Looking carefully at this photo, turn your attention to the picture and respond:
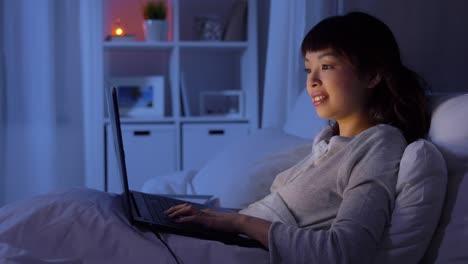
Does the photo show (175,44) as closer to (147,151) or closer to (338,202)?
(147,151)

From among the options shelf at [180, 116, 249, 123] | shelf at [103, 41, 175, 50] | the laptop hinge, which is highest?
shelf at [103, 41, 175, 50]

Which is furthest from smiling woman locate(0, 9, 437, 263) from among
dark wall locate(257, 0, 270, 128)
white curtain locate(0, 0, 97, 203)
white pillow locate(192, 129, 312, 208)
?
dark wall locate(257, 0, 270, 128)

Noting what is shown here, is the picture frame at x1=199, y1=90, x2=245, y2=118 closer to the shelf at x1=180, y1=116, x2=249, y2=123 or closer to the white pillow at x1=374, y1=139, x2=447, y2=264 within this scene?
the shelf at x1=180, y1=116, x2=249, y2=123

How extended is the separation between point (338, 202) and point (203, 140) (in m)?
1.97

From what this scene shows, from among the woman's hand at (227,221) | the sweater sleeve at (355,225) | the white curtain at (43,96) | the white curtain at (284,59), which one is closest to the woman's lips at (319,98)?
the sweater sleeve at (355,225)

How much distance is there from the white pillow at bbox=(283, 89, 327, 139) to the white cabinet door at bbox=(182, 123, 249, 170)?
3.46 ft

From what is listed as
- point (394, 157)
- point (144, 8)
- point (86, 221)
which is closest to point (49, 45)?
point (144, 8)

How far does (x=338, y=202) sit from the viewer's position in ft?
3.49

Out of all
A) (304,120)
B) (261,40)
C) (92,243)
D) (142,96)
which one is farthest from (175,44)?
(92,243)

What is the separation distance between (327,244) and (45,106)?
6.45 ft

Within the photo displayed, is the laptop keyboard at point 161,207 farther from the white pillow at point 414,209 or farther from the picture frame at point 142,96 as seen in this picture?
the picture frame at point 142,96

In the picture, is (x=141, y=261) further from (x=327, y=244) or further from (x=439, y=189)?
(x=439, y=189)

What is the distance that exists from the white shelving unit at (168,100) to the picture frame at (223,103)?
45mm

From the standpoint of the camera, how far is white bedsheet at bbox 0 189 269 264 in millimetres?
905
